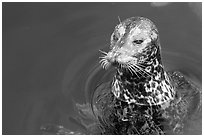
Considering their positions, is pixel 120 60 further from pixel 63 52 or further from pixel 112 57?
pixel 63 52

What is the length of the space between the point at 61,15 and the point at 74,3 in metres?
0.30

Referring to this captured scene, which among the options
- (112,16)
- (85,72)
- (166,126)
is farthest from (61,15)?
(166,126)

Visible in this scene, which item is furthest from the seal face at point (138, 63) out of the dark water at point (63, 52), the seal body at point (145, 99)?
the dark water at point (63, 52)

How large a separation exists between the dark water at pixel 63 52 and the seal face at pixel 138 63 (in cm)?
61

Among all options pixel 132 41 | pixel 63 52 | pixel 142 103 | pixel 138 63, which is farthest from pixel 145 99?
pixel 63 52

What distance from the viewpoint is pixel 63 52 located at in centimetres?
675

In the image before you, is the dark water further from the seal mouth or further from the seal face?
the seal mouth

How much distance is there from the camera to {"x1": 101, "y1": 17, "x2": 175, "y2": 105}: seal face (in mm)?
4855

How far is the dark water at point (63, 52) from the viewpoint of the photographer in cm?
611

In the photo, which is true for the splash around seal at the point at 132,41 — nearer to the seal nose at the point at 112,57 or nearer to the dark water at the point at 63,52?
the seal nose at the point at 112,57

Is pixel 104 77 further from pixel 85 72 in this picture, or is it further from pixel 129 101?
pixel 129 101

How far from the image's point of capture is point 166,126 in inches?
225

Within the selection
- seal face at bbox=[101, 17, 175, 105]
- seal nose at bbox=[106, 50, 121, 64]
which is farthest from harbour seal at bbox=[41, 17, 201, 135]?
seal nose at bbox=[106, 50, 121, 64]

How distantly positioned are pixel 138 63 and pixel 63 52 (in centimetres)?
197
